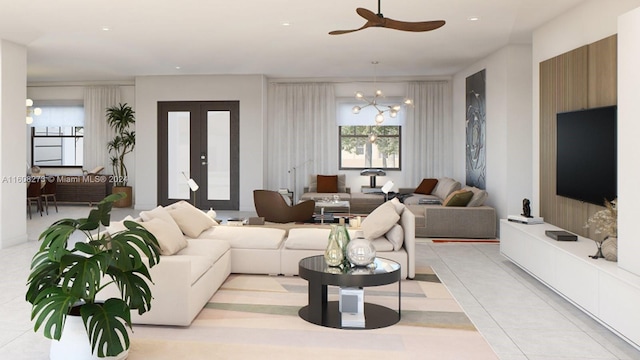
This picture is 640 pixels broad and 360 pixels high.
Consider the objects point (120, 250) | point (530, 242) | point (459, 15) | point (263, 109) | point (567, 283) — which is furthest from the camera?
point (263, 109)

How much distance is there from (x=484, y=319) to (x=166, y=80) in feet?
29.3

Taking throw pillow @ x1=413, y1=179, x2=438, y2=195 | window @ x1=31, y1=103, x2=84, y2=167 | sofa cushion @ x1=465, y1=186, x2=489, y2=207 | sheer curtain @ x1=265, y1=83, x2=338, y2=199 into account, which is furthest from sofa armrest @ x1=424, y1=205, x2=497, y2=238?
window @ x1=31, y1=103, x2=84, y2=167

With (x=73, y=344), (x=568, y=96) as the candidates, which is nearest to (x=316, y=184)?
(x=568, y=96)

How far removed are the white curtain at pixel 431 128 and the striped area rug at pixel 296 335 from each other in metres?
6.69

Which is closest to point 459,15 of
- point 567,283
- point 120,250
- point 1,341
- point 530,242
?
point 530,242

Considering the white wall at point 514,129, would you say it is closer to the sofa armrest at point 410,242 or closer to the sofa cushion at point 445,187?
the sofa cushion at point 445,187

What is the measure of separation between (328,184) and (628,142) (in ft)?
24.8

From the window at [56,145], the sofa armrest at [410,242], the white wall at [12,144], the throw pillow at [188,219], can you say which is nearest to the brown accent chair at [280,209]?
the throw pillow at [188,219]

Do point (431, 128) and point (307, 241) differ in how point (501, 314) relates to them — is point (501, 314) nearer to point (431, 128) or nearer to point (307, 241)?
point (307, 241)

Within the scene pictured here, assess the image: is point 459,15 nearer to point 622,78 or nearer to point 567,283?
point 622,78

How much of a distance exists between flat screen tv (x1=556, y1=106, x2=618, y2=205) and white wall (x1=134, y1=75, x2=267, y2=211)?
6.58 meters

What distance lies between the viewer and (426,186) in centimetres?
1068

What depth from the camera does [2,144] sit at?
23.9 ft

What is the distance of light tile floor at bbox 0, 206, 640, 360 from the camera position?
11.7 feet
